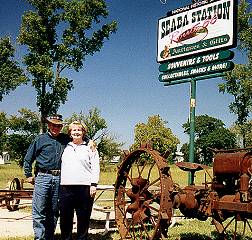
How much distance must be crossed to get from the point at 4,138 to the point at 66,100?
25431mm

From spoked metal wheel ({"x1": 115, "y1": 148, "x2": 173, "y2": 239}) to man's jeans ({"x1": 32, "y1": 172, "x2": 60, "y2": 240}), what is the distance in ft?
3.47

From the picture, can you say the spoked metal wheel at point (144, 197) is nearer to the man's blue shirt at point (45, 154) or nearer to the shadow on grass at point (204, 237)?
the man's blue shirt at point (45, 154)

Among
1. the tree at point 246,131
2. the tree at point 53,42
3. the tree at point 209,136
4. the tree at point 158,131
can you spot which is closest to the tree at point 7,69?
the tree at point 53,42

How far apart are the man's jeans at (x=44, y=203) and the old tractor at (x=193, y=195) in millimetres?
1063

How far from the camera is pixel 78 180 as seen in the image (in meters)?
5.66

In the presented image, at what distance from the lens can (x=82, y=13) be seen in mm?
26172

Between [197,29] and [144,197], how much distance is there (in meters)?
4.76

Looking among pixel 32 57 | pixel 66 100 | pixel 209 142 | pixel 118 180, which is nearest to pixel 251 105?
pixel 66 100

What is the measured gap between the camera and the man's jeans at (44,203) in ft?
18.9

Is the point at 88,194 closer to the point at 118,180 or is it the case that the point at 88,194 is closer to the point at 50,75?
the point at 118,180

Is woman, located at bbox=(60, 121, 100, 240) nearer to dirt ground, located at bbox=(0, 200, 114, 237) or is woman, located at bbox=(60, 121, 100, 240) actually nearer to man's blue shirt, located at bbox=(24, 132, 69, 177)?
man's blue shirt, located at bbox=(24, 132, 69, 177)

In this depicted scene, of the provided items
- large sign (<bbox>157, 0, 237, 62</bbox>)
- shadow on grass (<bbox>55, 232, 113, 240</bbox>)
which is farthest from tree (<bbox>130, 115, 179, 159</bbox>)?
shadow on grass (<bbox>55, 232, 113, 240</bbox>)

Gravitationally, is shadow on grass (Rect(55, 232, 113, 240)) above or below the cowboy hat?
below

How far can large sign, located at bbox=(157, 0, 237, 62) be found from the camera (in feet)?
28.8
